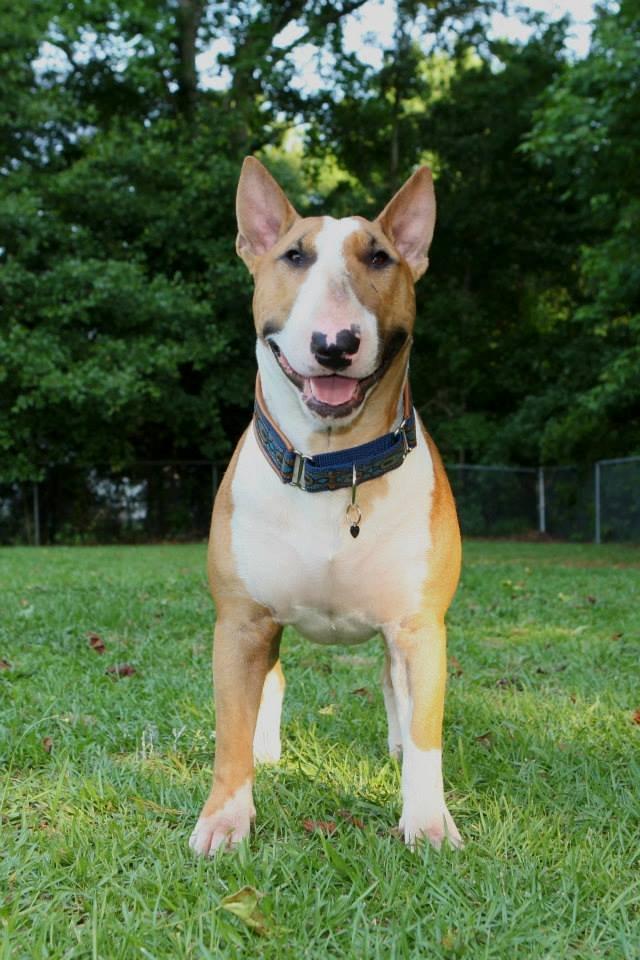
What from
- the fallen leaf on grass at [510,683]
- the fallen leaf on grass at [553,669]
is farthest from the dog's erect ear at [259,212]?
the fallen leaf on grass at [553,669]

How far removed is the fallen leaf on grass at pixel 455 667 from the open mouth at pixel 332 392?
2.23 metres

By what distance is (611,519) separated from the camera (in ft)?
60.1

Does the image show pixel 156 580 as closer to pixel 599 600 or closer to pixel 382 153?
pixel 599 600

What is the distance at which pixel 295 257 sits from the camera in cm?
248

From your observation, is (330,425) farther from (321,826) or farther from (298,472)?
(321,826)

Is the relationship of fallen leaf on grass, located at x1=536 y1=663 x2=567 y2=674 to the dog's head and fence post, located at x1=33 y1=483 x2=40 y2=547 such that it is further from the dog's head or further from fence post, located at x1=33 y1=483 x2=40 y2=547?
fence post, located at x1=33 y1=483 x2=40 y2=547

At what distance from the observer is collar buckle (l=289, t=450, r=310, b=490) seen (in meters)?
2.49

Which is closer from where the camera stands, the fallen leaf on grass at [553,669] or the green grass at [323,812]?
the green grass at [323,812]

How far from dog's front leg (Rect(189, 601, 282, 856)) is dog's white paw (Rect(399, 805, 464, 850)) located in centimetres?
41

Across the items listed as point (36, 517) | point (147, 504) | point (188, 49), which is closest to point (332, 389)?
point (36, 517)

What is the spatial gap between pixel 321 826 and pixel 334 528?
0.76 m

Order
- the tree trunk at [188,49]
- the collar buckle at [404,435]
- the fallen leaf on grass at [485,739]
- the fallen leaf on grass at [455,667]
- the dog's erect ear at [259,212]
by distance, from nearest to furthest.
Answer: the collar buckle at [404,435]
the dog's erect ear at [259,212]
the fallen leaf on grass at [485,739]
the fallen leaf on grass at [455,667]
the tree trunk at [188,49]

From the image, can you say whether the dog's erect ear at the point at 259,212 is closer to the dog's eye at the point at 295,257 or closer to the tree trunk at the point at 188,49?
the dog's eye at the point at 295,257

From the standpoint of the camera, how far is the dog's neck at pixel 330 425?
8.24 ft
